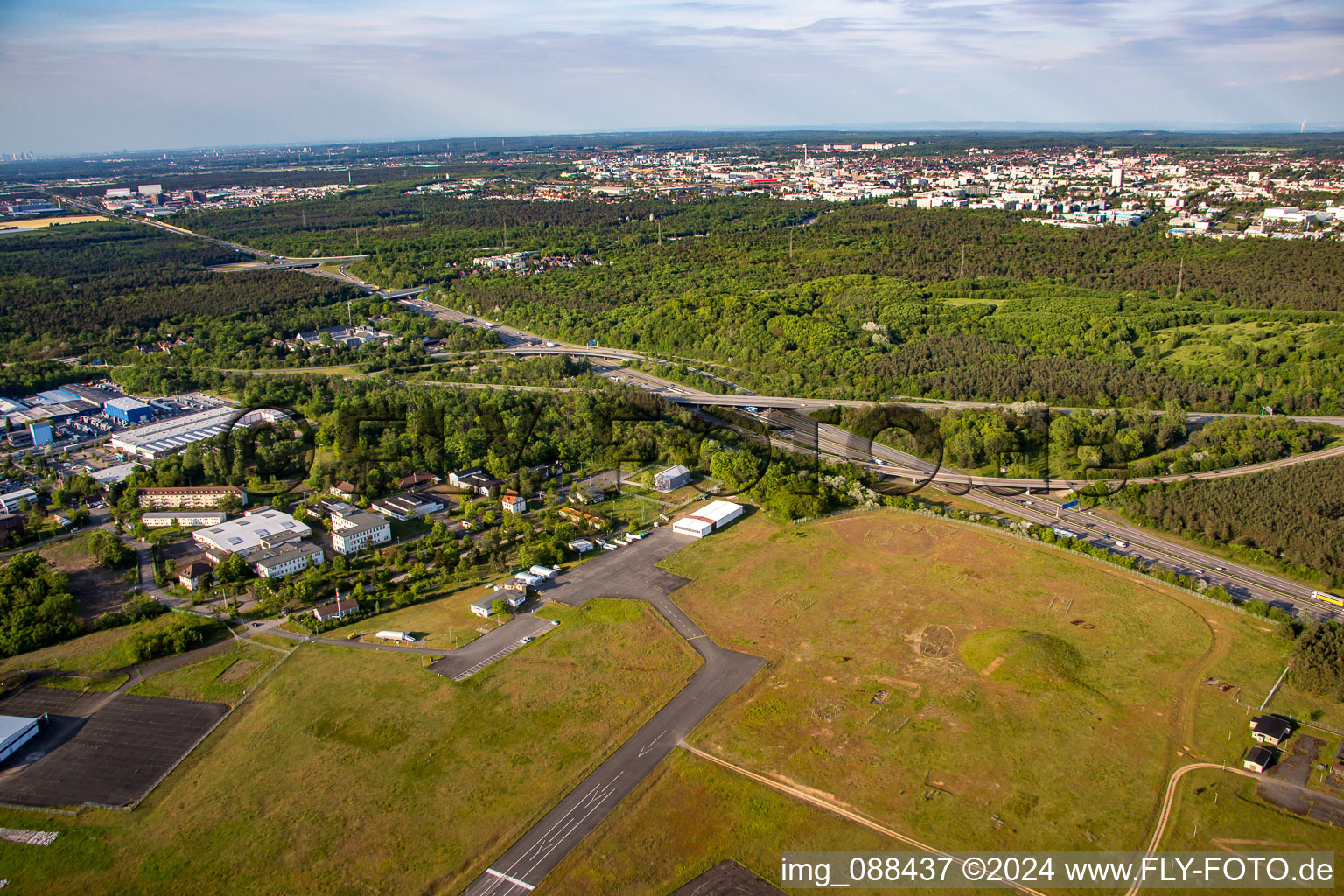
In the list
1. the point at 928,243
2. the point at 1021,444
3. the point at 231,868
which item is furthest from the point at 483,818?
the point at 928,243

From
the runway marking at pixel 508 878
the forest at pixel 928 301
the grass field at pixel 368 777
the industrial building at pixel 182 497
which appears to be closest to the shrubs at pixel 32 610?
the industrial building at pixel 182 497

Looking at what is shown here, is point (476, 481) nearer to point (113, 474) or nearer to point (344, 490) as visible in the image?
point (344, 490)

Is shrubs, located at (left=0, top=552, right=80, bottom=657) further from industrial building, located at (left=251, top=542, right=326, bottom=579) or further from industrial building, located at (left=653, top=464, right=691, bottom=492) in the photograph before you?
industrial building, located at (left=653, top=464, right=691, bottom=492)

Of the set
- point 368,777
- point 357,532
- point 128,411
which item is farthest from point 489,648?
point 128,411

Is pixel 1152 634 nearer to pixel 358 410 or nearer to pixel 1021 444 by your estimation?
pixel 1021 444

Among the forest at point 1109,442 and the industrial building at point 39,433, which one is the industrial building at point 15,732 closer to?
the industrial building at point 39,433

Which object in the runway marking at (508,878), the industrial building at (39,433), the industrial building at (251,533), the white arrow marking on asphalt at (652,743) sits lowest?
the runway marking at (508,878)
